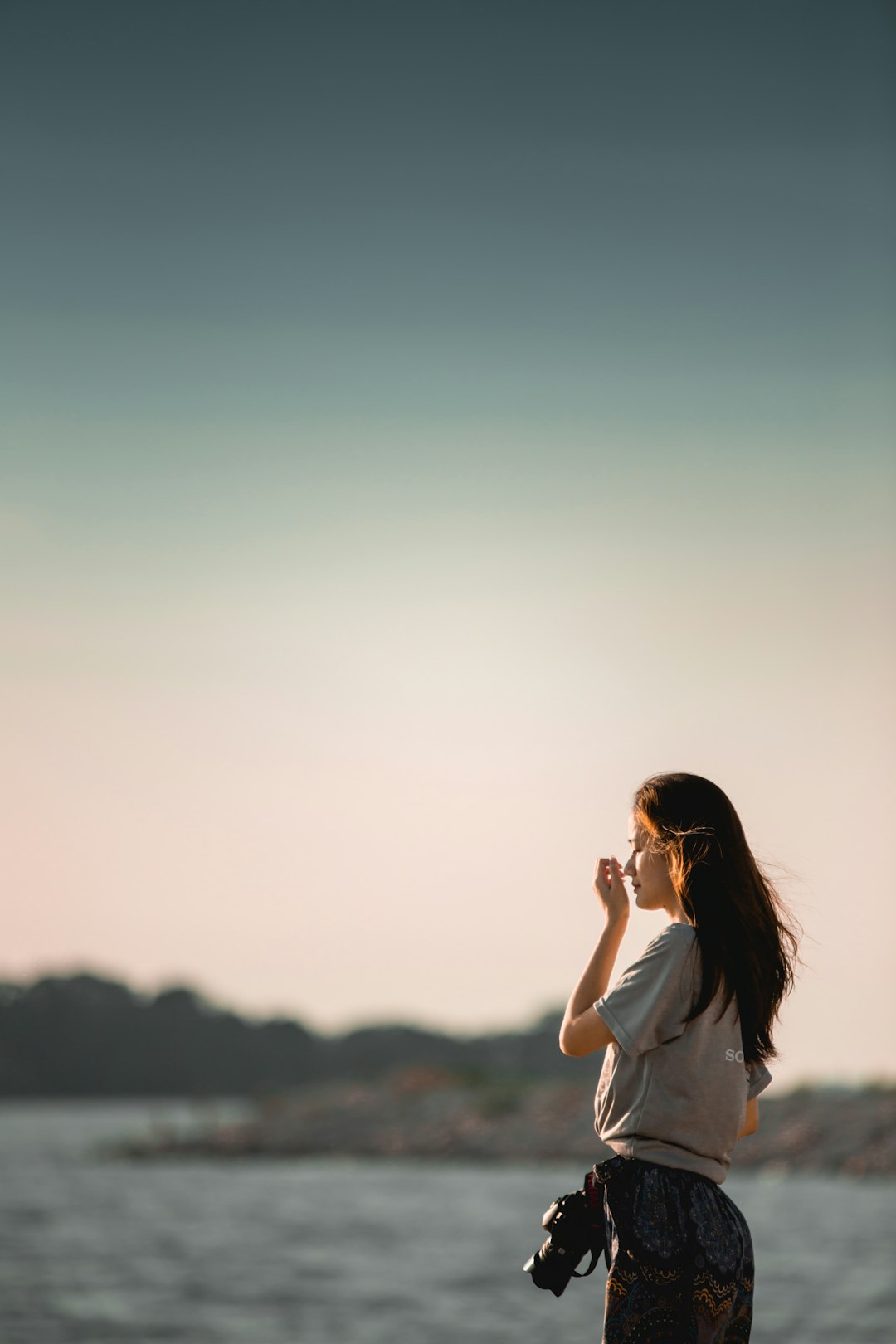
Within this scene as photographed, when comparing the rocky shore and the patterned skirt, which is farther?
the rocky shore

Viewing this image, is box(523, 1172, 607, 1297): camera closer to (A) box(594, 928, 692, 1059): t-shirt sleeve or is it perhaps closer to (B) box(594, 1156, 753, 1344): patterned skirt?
(B) box(594, 1156, 753, 1344): patterned skirt

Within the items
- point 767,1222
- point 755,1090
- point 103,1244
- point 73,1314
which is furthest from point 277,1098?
point 755,1090

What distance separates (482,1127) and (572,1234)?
37.0 metres

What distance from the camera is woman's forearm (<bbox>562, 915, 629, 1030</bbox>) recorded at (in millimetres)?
3180

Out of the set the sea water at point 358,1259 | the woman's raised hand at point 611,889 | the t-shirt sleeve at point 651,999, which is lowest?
the sea water at point 358,1259

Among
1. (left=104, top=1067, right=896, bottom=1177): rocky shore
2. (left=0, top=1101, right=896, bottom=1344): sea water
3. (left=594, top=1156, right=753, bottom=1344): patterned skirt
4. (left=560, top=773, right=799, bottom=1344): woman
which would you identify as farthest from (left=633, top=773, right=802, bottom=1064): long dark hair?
(left=104, top=1067, right=896, bottom=1177): rocky shore

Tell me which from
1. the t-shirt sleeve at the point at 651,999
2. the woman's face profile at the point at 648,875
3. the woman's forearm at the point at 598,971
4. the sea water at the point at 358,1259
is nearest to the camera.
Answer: the t-shirt sleeve at the point at 651,999

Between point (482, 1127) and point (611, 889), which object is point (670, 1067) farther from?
point (482, 1127)

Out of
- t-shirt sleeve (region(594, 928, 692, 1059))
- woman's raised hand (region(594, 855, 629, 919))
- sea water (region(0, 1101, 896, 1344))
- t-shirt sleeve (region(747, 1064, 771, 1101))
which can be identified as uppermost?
woman's raised hand (region(594, 855, 629, 919))

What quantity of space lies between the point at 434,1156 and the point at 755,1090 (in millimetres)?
36187

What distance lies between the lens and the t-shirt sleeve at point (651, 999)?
3.06 m

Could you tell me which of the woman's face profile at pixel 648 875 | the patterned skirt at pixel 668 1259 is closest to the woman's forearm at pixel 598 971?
the woman's face profile at pixel 648 875

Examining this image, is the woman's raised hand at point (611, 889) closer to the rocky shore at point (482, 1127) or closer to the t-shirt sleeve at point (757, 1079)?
the t-shirt sleeve at point (757, 1079)

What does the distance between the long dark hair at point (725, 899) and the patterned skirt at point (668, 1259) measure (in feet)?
1.08
